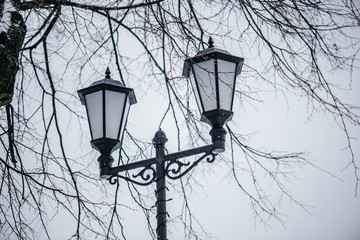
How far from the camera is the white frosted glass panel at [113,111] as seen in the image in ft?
9.17

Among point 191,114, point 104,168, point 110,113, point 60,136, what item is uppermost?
point 191,114

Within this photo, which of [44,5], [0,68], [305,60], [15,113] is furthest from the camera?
[15,113]

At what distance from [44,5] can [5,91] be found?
0.86 m

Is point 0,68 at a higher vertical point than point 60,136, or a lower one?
lower

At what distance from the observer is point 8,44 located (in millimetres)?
2662

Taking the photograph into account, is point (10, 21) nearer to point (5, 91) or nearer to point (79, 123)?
point (5, 91)

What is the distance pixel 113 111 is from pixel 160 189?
0.71m

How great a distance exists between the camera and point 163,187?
2609 mm

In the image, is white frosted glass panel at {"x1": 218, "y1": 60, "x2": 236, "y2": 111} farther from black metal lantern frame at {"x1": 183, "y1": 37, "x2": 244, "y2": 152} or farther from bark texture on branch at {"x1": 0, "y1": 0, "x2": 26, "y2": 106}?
bark texture on branch at {"x1": 0, "y1": 0, "x2": 26, "y2": 106}

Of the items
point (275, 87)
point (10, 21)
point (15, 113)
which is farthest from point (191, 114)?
point (10, 21)

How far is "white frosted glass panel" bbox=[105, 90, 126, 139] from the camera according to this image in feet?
9.17

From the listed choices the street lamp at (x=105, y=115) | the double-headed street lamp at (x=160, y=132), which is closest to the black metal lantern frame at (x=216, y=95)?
the double-headed street lamp at (x=160, y=132)

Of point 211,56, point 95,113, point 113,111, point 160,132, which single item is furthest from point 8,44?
point 211,56

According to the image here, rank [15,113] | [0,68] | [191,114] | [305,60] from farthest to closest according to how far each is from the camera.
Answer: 1. [191,114]
2. [15,113]
3. [305,60]
4. [0,68]
